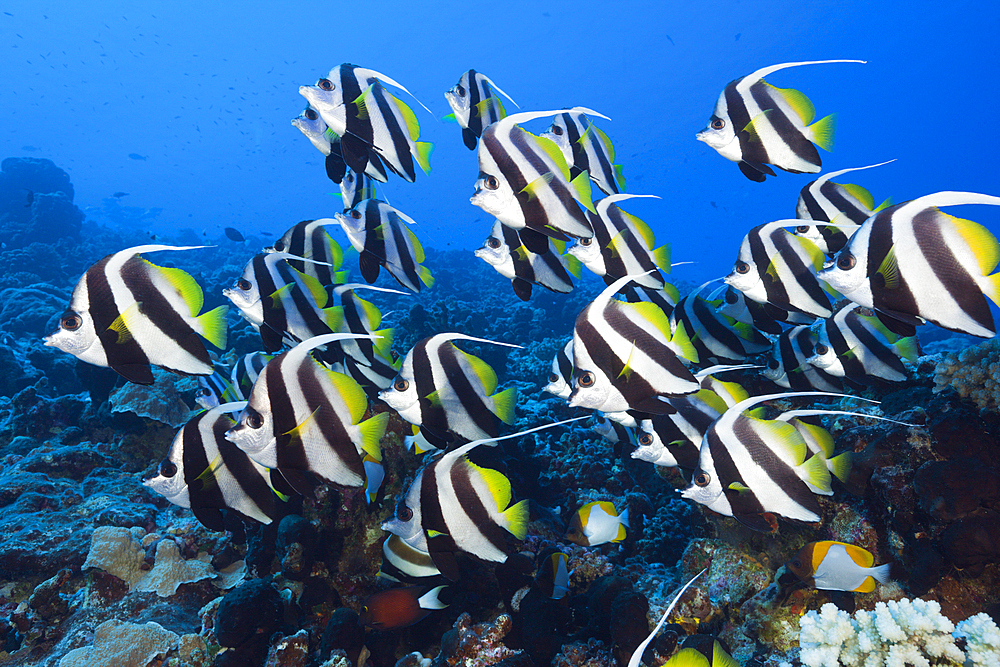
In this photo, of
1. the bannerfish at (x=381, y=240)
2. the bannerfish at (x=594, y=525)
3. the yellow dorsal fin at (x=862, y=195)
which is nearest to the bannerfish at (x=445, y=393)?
the bannerfish at (x=381, y=240)

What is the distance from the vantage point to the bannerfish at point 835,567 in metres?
2.42

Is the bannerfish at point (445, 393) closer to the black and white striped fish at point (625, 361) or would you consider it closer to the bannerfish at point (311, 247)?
the black and white striped fish at point (625, 361)

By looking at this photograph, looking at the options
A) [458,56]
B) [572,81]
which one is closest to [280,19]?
[458,56]

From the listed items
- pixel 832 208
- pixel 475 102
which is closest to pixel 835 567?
pixel 832 208

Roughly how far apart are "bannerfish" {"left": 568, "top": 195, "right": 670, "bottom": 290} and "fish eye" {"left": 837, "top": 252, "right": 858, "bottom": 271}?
835 mm

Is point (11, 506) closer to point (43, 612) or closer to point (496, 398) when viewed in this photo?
point (43, 612)

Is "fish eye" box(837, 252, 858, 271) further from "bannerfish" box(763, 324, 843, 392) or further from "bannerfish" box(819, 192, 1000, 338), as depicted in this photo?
"bannerfish" box(763, 324, 843, 392)

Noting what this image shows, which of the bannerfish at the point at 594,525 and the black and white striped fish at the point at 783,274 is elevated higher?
the black and white striped fish at the point at 783,274

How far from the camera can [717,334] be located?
2.78 metres

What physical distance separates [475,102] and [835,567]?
3313mm

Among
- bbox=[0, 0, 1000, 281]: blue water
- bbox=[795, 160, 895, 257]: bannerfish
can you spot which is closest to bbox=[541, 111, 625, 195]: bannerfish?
bbox=[795, 160, 895, 257]: bannerfish

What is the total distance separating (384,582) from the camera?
3.14m

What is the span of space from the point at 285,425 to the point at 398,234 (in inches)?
59.6

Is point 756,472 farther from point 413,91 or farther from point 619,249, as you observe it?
point 413,91
